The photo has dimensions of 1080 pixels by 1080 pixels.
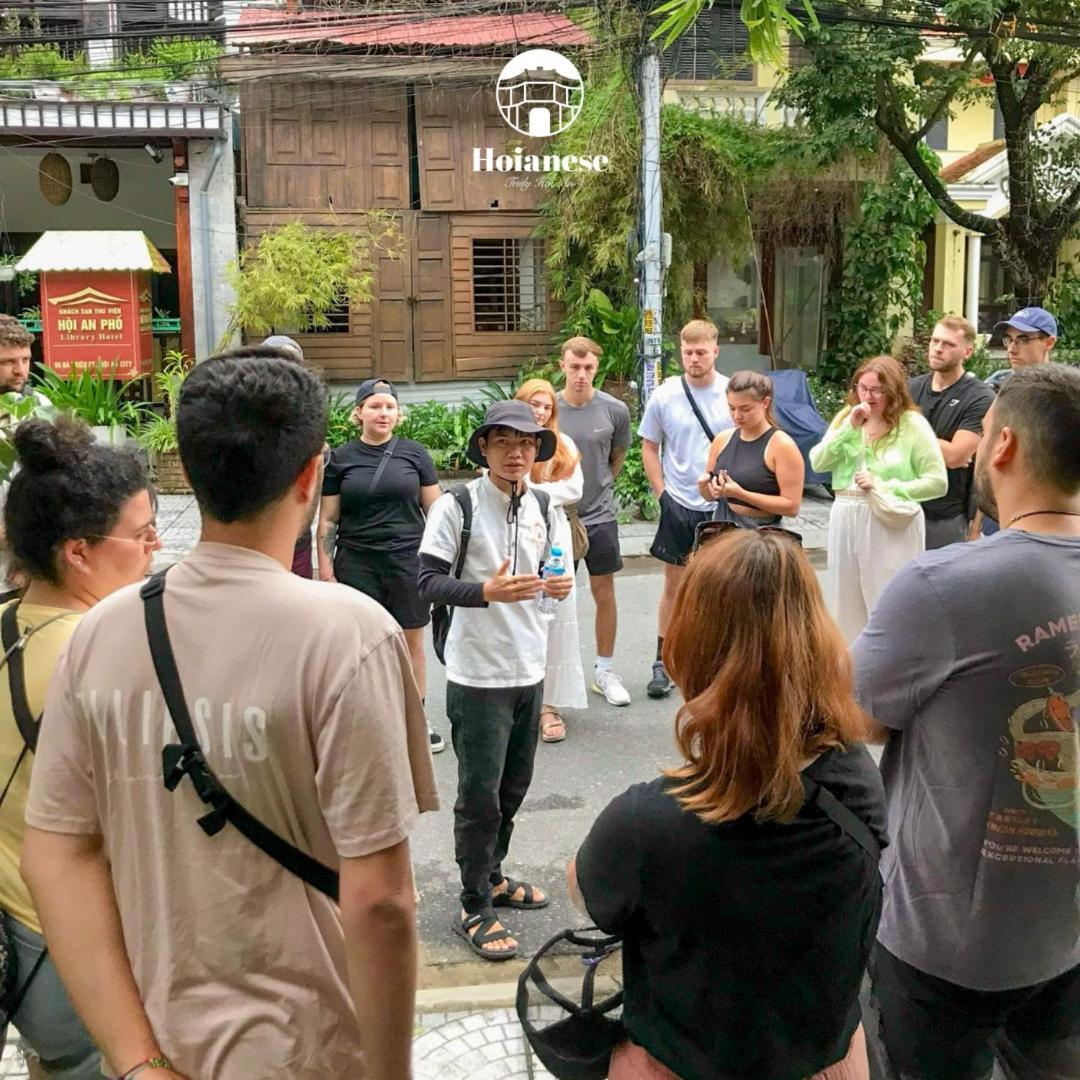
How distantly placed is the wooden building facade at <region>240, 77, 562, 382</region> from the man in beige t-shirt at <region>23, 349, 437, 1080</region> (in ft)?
46.5

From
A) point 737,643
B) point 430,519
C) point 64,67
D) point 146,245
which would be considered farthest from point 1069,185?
point 737,643

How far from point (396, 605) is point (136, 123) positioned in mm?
11200

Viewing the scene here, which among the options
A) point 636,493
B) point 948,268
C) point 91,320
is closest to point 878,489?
point 636,493

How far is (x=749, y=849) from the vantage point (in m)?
1.75

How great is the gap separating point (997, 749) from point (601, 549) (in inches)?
165

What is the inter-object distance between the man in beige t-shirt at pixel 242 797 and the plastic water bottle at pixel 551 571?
2.24 meters

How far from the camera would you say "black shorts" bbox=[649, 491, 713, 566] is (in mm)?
6364

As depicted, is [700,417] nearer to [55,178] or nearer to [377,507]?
[377,507]

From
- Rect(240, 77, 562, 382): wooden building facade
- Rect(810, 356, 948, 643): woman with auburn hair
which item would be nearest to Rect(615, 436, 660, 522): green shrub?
Rect(240, 77, 562, 382): wooden building facade

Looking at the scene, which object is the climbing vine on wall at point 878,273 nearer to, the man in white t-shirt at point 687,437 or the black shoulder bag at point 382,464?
the man in white t-shirt at point 687,437

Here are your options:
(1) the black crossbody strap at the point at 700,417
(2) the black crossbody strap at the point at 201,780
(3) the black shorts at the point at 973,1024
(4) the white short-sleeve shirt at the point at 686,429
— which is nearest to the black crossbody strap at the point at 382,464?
(4) the white short-sleeve shirt at the point at 686,429

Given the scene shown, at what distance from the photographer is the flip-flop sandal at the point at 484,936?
12.6 ft

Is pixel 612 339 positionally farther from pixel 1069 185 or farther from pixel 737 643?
pixel 737 643

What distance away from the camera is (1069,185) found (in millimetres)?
15578
